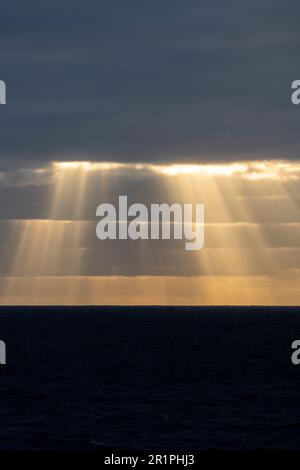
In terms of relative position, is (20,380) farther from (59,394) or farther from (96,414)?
(96,414)

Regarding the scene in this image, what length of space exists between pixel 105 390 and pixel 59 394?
4956mm

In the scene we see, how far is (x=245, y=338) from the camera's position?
7598 inches

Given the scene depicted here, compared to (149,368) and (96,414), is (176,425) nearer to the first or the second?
(96,414)

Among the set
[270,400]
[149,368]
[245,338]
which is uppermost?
[245,338]

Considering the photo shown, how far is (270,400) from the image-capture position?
274ft

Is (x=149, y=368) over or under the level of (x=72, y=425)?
over
